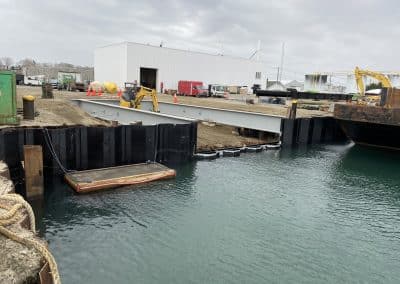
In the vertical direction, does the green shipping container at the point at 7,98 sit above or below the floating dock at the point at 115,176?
above

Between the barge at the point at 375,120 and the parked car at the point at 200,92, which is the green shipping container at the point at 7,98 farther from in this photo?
the parked car at the point at 200,92

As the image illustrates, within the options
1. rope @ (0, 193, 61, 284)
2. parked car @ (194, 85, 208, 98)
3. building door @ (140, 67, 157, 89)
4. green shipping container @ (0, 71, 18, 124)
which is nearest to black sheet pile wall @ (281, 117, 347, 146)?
green shipping container @ (0, 71, 18, 124)

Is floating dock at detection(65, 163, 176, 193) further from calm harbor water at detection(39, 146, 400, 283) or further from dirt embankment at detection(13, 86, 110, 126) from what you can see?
dirt embankment at detection(13, 86, 110, 126)

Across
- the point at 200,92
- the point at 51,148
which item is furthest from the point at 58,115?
the point at 200,92

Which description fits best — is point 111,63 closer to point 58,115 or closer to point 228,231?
point 58,115

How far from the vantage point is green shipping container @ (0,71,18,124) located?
43.3 ft

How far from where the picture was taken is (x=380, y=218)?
11.5 m

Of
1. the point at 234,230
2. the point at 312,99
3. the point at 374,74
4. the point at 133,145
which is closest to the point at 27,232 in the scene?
the point at 234,230

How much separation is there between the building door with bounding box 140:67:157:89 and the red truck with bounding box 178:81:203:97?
618 centimetres

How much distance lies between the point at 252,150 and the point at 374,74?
52.5 ft

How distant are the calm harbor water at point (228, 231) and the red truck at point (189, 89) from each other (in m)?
30.9

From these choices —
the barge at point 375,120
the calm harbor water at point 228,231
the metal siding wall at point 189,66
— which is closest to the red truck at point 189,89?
the metal siding wall at point 189,66

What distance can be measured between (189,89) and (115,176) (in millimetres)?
34724

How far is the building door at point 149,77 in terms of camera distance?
52.2 meters
